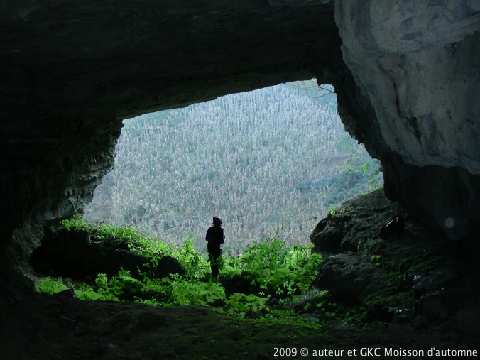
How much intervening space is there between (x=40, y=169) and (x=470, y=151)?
26.7 feet

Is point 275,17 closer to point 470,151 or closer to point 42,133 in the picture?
point 470,151

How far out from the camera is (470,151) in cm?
395

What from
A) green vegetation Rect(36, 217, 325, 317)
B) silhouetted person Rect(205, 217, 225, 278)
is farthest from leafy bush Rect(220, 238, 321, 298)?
silhouetted person Rect(205, 217, 225, 278)

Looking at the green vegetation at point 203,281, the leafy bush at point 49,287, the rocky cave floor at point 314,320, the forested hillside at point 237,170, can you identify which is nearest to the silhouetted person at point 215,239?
the green vegetation at point 203,281

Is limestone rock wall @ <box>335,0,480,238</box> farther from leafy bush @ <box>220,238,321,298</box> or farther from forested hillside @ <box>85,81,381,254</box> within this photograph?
forested hillside @ <box>85,81,381,254</box>

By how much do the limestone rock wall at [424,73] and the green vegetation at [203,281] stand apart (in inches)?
143

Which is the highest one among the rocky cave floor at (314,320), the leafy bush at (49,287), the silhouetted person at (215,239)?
the silhouetted person at (215,239)

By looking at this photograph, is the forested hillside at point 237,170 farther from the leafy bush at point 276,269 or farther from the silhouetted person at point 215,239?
the silhouetted person at point 215,239

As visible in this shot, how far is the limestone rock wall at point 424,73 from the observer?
3.29m

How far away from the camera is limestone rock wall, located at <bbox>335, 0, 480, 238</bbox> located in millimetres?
3293

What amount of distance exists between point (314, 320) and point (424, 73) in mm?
3813

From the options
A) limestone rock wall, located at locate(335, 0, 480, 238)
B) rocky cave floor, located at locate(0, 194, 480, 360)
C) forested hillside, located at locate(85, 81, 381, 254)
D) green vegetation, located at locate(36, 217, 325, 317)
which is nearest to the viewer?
limestone rock wall, located at locate(335, 0, 480, 238)

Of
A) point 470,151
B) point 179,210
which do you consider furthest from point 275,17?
point 179,210

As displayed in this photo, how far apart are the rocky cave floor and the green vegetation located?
1.10m
